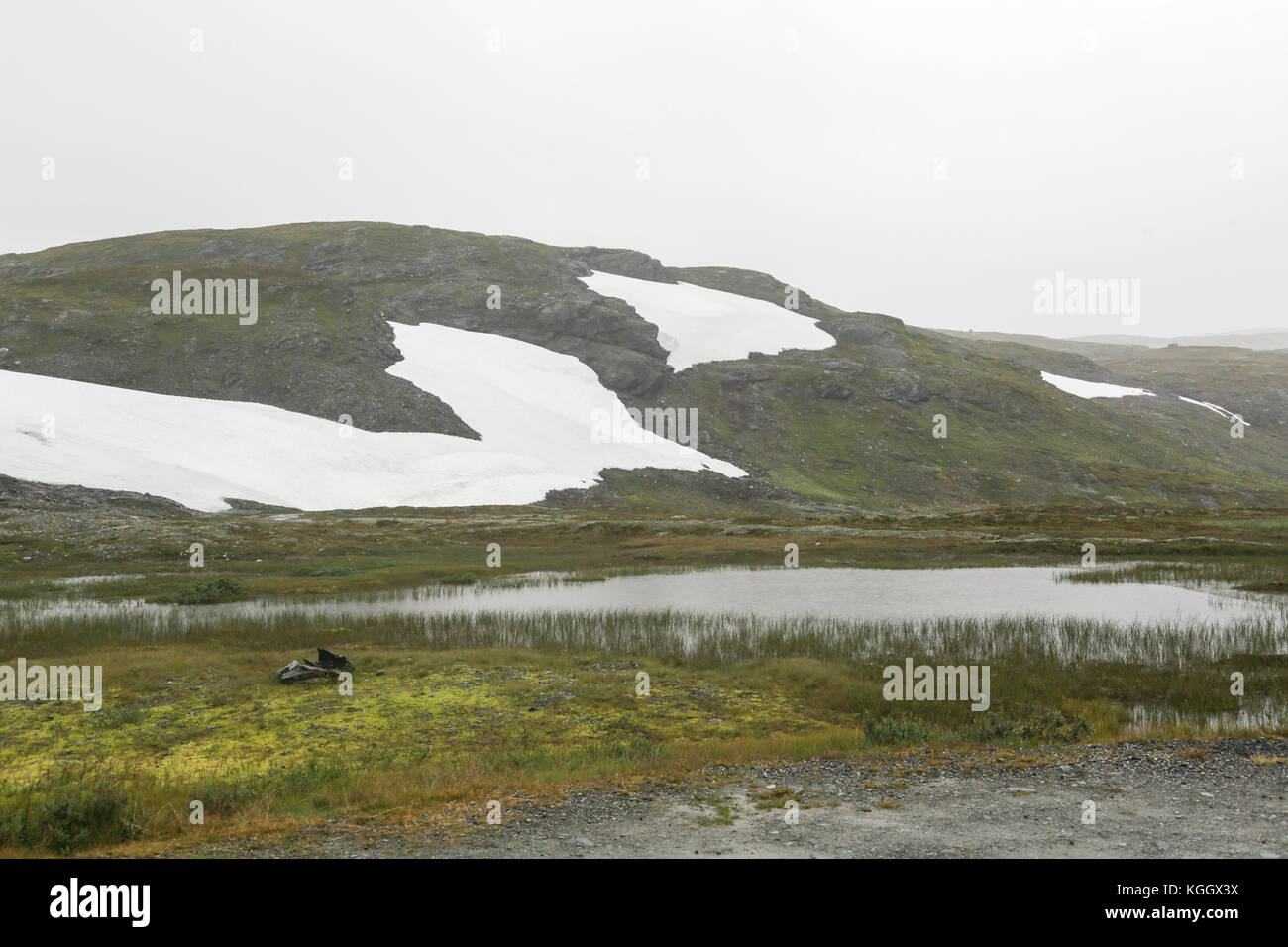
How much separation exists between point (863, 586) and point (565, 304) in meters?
98.8

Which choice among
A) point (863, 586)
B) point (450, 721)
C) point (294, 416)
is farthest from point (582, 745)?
point (294, 416)

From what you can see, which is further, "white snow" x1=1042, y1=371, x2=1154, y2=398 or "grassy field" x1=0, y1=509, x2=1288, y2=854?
"white snow" x1=1042, y1=371, x2=1154, y2=398

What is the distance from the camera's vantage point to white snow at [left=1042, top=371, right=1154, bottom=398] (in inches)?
6708

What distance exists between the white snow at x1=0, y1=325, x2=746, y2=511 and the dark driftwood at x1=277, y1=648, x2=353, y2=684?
51.8 m

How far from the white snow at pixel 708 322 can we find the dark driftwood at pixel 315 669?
10744 cm

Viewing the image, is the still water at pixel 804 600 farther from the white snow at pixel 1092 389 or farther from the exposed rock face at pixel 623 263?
the white snow at pixel 1092 389

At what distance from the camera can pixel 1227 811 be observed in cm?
1234

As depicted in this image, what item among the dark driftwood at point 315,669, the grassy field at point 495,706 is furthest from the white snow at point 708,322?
the dark driftwood at point 315,669

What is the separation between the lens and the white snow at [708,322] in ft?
447

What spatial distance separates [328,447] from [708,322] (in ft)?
260

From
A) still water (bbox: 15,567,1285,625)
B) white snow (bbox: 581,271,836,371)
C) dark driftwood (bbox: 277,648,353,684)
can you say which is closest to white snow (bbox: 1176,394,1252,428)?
white snow (bbox: 581,271,836,371)

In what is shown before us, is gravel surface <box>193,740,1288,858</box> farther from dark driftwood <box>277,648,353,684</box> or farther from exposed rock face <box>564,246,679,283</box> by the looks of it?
exposed rock face <box>564,246,679,283</box>
